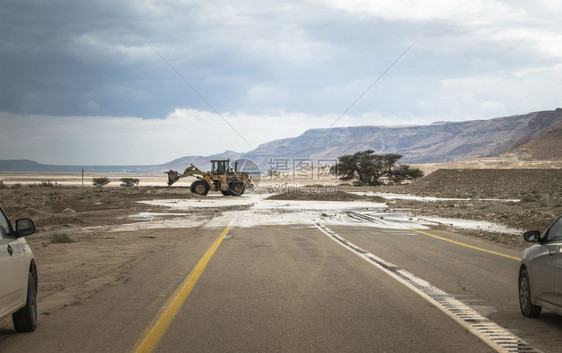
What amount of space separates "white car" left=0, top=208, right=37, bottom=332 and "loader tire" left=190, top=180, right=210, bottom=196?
53.3m

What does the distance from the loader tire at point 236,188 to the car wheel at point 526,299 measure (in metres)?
53.1

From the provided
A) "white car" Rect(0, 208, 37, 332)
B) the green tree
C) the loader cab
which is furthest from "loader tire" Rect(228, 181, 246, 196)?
"white car" Rect(0, 208, 37, 332)

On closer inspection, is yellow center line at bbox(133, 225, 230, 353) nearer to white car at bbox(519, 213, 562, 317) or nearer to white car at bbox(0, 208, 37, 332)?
white car at bbox(0, 208, 37, 332)

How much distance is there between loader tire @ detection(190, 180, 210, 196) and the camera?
61.7 meters

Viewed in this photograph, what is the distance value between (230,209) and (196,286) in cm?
2936

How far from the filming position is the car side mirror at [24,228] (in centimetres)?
782

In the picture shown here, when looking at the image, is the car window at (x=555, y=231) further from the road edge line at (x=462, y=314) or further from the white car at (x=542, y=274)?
the road edge line at (x=462, y=314)

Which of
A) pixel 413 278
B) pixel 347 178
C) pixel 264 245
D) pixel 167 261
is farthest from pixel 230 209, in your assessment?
pixel 347 178

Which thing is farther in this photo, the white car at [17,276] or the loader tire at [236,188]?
the loader tire at [236,188]

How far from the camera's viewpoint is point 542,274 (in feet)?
27.6

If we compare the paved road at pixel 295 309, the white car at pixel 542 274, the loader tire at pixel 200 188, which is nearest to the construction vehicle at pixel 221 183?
the loader tire at pixel 200 188

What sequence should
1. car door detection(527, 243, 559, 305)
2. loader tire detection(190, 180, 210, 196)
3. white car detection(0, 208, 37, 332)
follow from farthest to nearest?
loader tire detection(190, 180, 210, 196) → car door detection(527, 243, 559, 305) → white car detection(0, 208, 37, 332)

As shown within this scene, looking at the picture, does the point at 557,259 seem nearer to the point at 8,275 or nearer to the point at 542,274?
the point at 542,274

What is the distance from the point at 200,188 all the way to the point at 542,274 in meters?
54.4
